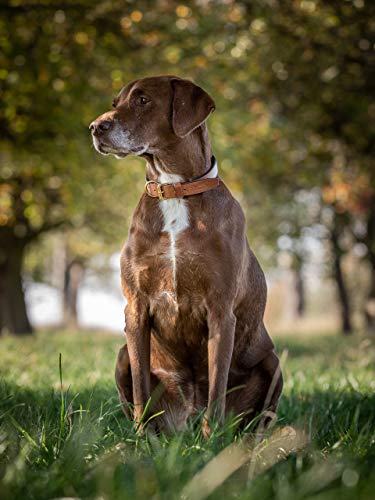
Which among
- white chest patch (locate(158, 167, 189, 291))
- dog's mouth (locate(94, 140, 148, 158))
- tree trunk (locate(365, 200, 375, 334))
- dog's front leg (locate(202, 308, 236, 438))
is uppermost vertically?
dog's mouth (locate(94, 140, 148, 158))

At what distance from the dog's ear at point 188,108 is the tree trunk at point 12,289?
12762 millimetres

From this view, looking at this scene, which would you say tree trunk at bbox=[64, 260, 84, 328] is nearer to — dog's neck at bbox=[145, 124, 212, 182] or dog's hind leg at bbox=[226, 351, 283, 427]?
dog's hind leg at bbox=[226, 351, 283, 427]

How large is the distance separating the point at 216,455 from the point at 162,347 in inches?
49.9

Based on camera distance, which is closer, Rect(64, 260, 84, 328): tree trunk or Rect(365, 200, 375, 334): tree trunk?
Rect(365, 200, 375, 334): tree trunk

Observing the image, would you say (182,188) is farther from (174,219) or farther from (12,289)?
(12,289)

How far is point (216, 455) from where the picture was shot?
105 inches

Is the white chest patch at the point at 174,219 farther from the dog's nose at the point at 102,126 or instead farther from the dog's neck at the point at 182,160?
the dog's nose at the point at 102,126

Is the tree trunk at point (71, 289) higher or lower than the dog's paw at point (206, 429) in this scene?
lower

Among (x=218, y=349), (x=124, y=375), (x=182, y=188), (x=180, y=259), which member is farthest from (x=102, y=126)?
(x=124, y=375)

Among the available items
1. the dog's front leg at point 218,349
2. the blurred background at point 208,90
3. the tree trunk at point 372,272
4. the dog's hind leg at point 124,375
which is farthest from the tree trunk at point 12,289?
the dog's front leg at point 218,349

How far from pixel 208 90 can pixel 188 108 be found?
6558 mm

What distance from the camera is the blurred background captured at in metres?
9.09

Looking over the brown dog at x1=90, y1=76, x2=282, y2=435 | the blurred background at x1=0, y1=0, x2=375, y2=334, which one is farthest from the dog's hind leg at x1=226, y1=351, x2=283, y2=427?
the blurred background at x1=0, y1=0, x2=375, y2=334

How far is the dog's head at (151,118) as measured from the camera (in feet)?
11.6
